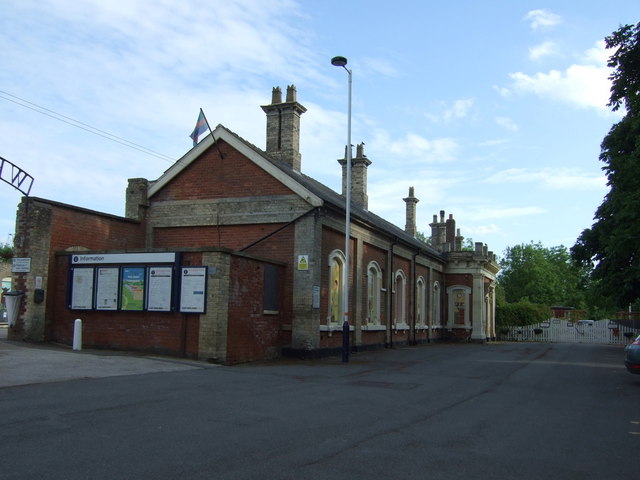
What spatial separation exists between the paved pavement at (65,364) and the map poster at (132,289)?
1.45 m

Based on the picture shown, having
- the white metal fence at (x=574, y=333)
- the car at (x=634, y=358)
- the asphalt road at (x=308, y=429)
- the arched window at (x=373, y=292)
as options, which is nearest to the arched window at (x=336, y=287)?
the arched window at (x=373, y=292)

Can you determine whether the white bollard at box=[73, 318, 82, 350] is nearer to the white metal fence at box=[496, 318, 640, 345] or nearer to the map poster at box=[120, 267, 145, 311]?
the map poster at box=[120, 267, 145, 311]

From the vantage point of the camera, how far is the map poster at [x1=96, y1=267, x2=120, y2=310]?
18.1 metres

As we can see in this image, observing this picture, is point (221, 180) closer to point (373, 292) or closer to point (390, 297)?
point (373, 292)

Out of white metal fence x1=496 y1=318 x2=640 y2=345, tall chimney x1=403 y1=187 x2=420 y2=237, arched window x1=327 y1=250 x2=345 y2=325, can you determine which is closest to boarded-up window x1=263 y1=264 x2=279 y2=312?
arched window x1=327 y1=250 x2=345 y2=325

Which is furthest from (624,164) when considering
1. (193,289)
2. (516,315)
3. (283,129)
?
(516,315)

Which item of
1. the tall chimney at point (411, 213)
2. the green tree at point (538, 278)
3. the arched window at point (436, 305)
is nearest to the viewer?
the arched window at point (436, 305)

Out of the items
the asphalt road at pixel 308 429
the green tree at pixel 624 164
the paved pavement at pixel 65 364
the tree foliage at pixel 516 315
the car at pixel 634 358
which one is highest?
the green tree at pixel 624 164

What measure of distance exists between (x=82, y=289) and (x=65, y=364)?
196 inches

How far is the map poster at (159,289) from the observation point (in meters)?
17.3

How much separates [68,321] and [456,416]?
13541mm

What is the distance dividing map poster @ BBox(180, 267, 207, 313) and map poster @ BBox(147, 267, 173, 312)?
441 millimetres

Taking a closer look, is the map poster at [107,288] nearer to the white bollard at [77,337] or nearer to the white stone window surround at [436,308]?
the white bollard at [77,337]

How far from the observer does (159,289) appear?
57.3 feet
